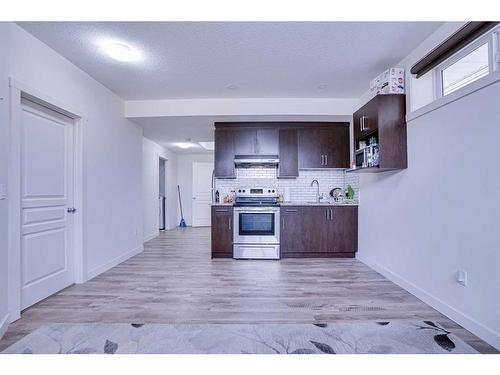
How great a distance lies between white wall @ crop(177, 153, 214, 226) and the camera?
8.02 metres

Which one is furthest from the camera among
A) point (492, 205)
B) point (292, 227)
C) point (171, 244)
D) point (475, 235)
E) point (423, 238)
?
point (171, 244)

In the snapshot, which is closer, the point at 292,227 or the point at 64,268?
the point at 64,268

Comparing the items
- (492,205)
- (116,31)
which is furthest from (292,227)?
(116,31)

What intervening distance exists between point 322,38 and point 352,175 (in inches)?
101

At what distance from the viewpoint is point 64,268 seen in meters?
2.92

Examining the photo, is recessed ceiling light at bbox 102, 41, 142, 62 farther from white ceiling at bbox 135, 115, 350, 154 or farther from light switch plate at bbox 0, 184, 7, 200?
light switch plate at bbox 0, 184, 7, 200

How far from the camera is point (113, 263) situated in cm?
369

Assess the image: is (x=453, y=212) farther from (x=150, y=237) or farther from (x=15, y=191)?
(x=150, y=237)

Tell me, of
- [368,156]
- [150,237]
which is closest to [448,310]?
[368,156]

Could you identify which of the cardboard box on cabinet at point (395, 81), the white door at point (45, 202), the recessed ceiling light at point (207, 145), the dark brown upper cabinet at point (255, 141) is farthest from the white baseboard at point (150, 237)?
the cardboard box on cabinet at point (395, 81)

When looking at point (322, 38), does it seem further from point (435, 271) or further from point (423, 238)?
point (435, 271)

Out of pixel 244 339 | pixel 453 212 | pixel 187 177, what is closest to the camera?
pixel 244 339

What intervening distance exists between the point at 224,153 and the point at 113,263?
2.41m

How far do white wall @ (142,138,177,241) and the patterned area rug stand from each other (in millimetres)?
3819
